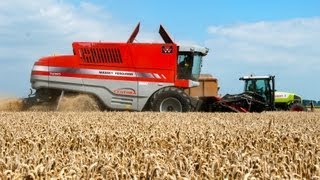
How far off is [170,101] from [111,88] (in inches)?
74.3

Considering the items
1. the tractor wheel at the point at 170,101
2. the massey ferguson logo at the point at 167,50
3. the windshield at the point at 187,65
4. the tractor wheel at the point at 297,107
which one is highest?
the massey ferguson logo at the point at 167,50

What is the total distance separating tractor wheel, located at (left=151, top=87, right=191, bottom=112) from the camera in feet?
56.3

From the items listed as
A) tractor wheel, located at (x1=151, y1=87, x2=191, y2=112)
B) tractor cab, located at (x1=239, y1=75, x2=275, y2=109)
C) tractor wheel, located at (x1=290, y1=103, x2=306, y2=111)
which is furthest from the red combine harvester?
tractor wheel, located at (x1=290, y1=103, x2=306, y2=111)

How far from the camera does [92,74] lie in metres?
17.0

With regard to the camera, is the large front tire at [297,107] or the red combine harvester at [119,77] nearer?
the red combine harvester at [119,77]

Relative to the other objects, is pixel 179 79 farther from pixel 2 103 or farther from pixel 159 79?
pixel 2 103

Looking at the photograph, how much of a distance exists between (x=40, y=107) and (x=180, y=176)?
13.9 meters

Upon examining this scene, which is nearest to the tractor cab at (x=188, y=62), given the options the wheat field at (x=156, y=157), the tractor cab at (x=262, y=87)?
the tractor cab at (x=262, y=87)

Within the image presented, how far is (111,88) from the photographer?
672 inches

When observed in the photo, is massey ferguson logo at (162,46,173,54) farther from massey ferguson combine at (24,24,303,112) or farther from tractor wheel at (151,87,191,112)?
tractor wheel at (151,87,191,112)

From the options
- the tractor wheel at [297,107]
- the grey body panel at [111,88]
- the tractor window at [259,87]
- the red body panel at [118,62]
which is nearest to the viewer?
the grey body panel at [111,88]

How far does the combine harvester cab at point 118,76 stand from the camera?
1700cm

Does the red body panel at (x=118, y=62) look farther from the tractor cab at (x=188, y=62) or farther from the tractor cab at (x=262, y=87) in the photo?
the tractor cab at (x=262, y=87)

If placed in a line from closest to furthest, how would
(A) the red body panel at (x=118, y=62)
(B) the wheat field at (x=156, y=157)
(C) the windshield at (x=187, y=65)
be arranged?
(B) the wheat field at (x=156, y=157)
(A) the red body panel at (x=118, y=62)
(C) the windshield at (x=187, y=65)
